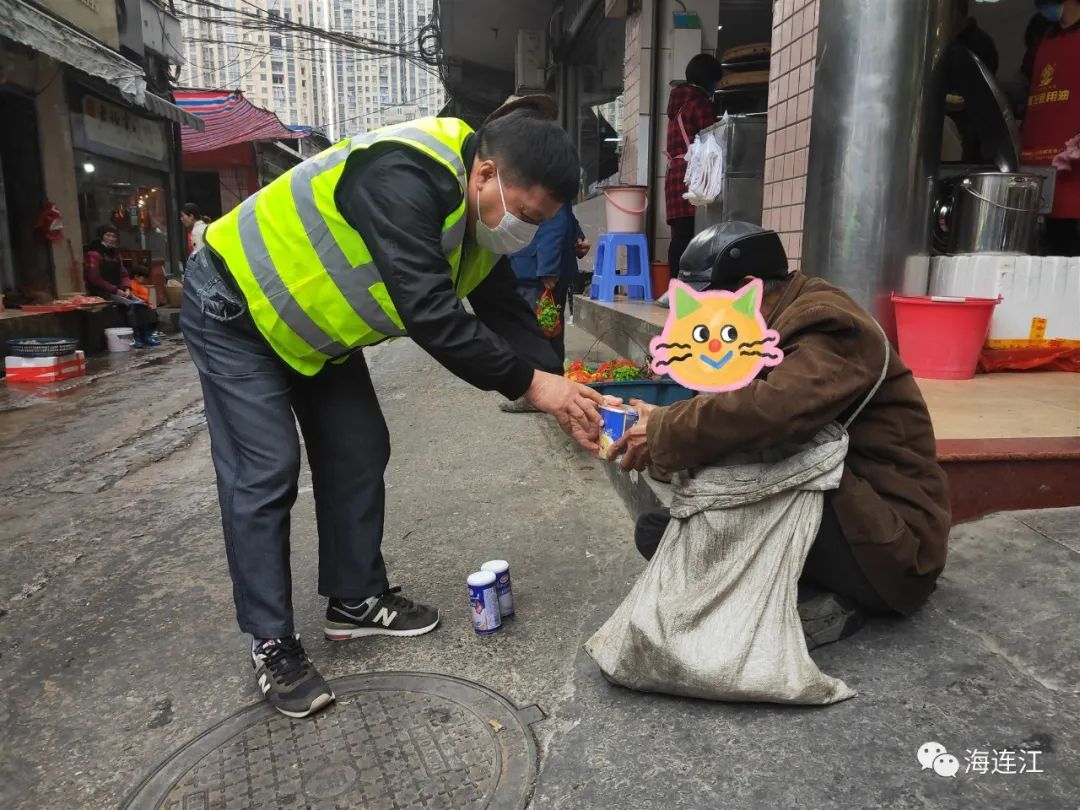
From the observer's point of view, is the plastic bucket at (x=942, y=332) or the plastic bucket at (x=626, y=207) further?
the plastic bucket at (x=626, y=207)

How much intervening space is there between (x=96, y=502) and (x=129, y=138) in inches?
433

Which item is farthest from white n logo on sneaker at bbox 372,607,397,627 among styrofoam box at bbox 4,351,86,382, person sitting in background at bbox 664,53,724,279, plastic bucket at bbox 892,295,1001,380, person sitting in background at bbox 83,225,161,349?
person sitting in background at bbox 83,225,161,349

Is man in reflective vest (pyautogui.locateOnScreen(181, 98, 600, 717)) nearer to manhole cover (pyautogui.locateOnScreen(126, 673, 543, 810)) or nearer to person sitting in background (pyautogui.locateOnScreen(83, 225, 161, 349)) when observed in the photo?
manhole cover (pyautogui.locateOnScreen(126, 673, 543, 810))

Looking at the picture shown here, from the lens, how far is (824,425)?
5.95ft

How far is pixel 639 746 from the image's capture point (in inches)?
69.2

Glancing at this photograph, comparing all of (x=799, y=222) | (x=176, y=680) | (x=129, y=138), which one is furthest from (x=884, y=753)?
(x=129, y=138)

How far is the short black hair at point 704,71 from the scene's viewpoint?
6.30 metres

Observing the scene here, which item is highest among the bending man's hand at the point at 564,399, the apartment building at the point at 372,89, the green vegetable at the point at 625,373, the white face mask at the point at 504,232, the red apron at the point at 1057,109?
the apartment building at the point at 372,89

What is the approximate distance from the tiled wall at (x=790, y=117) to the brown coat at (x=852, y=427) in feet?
7.93

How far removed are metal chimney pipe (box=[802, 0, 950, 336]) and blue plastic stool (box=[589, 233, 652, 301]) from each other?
2.97m

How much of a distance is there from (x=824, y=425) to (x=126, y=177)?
46.1 feet

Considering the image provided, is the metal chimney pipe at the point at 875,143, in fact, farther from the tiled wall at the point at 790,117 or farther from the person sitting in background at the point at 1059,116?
the person sitting in background at the point at 1059,116

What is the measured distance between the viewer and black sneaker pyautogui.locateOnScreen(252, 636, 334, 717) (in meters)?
1.97

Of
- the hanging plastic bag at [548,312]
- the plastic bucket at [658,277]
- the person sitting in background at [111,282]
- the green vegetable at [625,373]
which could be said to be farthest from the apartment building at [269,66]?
the green vegetable at [625,373]
